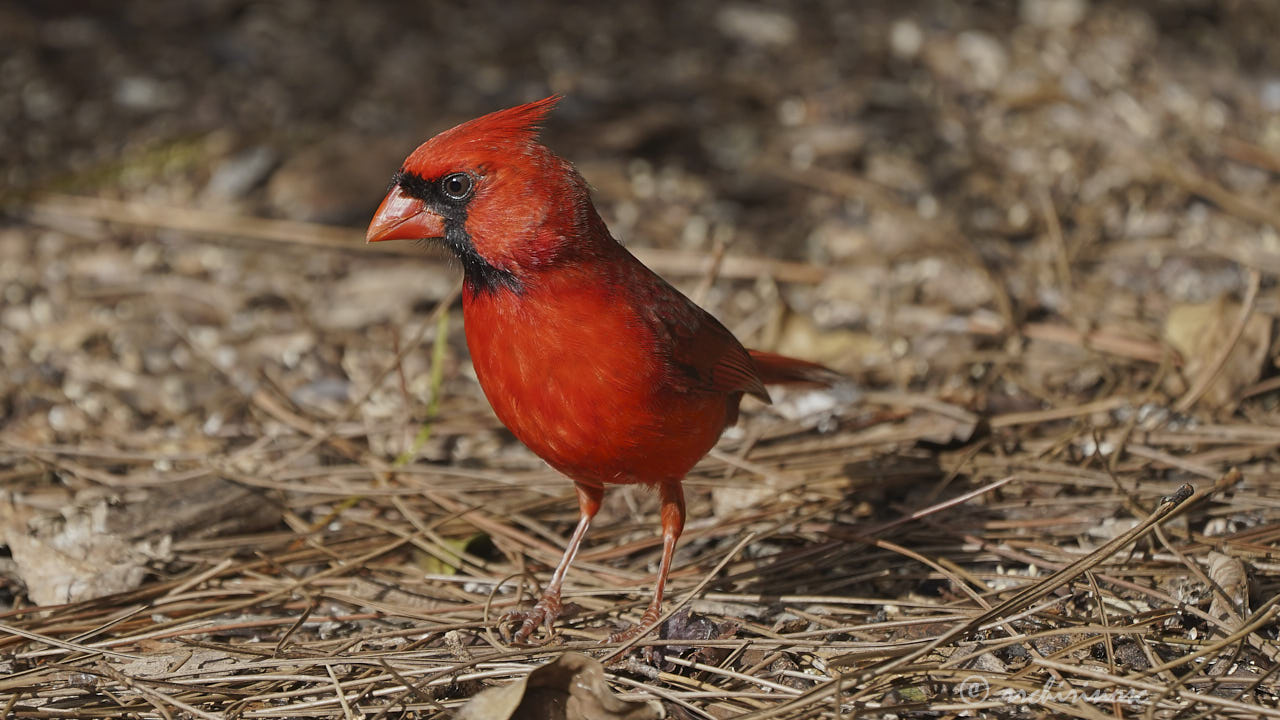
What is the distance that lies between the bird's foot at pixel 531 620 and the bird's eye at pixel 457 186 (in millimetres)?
1090

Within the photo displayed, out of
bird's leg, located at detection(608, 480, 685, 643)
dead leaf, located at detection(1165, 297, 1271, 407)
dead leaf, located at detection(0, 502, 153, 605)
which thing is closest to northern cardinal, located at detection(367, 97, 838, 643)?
bird's leg, located at detection(608, 480, 685, 643)

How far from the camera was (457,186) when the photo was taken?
282cm

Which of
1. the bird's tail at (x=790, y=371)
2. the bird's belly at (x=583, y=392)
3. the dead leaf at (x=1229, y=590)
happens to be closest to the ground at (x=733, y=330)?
the dead leaf at (x=1229, y=590)

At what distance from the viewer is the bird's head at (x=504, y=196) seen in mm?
2773

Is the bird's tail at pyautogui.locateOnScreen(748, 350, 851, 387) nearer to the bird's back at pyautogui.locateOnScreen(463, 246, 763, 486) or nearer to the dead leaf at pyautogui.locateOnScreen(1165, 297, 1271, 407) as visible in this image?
the bird's back at pyautogui.locateOnScreen(463, 246, 763, 486)

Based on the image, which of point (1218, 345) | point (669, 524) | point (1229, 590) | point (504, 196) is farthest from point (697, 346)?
point (1218, 345)

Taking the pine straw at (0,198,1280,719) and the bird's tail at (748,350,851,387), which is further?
the bird's tail at (748,350,851,387)

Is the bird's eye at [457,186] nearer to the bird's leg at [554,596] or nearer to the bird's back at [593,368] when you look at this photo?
the bird's back at [593,368]

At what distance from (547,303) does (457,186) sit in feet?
1.20

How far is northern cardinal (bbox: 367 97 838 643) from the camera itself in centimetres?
275

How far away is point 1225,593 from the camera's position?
2809 millimetres

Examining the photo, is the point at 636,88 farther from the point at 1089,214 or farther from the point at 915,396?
the point at 915,396

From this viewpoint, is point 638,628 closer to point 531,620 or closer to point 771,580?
point 531,620

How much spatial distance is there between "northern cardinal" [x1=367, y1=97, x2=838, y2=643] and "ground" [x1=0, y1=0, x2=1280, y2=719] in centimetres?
52
